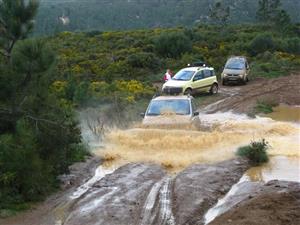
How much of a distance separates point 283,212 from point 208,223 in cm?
139

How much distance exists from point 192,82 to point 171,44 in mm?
22180

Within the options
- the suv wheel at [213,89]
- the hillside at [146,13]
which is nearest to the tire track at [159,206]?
the suv wheel at [213,89]

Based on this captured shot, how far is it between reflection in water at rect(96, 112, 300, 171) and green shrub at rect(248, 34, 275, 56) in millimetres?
33286

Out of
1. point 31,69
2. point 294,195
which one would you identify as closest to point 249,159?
point 294,195

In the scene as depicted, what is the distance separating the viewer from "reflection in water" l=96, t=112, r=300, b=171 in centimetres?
1619

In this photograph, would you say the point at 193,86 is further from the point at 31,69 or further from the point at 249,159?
the point at 31,69

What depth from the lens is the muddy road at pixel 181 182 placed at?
11.0 meters

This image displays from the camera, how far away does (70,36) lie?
66438mm

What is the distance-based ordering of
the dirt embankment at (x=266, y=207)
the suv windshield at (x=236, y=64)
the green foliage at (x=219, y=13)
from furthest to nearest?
the green foliage at (x=219, y=13) → the suv windshield at (x=236, y=64) → the dirt embankment at (x=266, y=207)

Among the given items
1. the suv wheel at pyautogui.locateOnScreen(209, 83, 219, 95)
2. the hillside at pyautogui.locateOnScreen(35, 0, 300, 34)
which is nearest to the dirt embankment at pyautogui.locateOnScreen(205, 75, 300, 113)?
the suv wheel at pyautogui.locateOnScreen(209, 83, 219, 95)

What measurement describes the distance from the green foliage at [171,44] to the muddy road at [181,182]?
2966 cm

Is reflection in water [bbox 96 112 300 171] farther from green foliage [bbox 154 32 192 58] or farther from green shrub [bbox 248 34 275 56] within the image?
green shrub [bbox 248 34 275 56]

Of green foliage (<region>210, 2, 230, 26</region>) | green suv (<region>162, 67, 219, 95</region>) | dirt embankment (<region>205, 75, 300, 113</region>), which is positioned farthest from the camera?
green foliage (<region>210, 2, 230, 26</region>)

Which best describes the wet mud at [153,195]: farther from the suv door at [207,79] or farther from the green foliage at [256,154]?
the suv door at [207,79]
